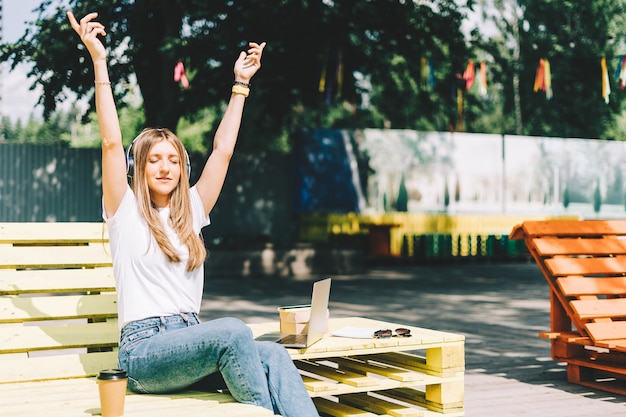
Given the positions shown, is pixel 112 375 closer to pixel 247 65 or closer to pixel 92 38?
pixel 92 38

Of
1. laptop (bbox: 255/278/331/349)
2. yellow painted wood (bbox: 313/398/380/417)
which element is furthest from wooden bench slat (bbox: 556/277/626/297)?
laptop (bbox: 255/278/331/349)

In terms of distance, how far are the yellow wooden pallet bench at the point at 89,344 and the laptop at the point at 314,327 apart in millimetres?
59

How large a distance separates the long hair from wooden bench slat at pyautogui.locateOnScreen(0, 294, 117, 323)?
823mm

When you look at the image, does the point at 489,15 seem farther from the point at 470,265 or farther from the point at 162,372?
the point at 162,372

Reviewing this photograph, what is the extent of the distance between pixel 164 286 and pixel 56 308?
1009 mm

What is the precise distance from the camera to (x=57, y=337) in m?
4.50

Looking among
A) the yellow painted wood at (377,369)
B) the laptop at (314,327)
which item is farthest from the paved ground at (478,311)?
the laptop at (314,327)

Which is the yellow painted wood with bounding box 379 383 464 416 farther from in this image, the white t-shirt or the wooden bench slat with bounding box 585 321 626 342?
the wooden bench slat with bounding box 585 321 626 342

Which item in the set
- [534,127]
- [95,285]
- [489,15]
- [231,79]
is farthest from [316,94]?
[489,15]

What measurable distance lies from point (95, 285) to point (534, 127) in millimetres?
30951

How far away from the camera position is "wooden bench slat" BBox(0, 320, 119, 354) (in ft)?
14.4

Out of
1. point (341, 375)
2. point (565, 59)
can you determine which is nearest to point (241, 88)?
point (341, 375)

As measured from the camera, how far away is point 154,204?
4.06 m

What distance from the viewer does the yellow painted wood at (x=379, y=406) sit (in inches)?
179
